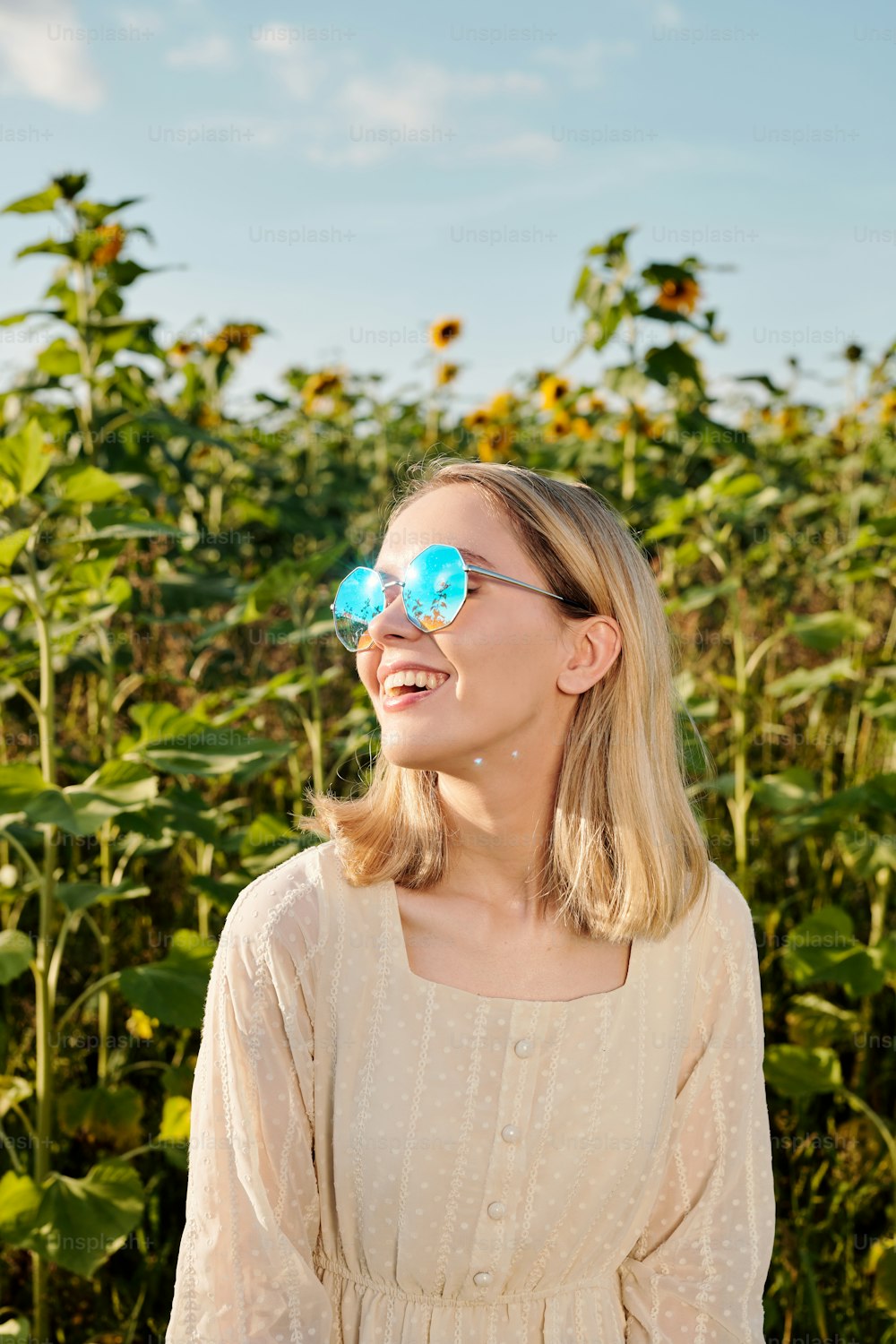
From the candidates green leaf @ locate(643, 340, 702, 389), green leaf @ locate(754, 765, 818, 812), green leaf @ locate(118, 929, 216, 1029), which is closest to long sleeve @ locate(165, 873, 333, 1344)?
green leaf @ locate(118, 929, 216, 1029)

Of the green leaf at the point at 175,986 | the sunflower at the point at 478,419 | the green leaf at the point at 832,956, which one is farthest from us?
the sunflower at the point at 478,419

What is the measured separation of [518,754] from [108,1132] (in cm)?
146

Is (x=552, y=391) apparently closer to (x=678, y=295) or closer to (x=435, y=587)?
(x=678, y=295)

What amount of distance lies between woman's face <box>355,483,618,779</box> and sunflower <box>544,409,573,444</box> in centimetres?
426

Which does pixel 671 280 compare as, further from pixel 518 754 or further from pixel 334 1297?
pixel 334 1297

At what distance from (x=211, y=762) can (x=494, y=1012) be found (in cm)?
81

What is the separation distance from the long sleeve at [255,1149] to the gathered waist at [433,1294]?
61 millimetres

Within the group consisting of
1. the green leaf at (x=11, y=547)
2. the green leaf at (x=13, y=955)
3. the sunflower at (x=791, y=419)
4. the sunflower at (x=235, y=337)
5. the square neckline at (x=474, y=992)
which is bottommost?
the green leaf at (x=13, y=955)

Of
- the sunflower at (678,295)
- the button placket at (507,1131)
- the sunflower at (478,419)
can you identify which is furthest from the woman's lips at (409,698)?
the sunflower at (478,419)

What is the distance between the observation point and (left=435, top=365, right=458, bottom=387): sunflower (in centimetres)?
599

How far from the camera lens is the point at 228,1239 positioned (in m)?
1.34

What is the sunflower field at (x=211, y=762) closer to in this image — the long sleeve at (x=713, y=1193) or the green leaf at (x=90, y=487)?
the green leaf at (x=90, y=487)

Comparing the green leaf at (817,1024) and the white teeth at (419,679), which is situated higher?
the white teeth at (419,679)

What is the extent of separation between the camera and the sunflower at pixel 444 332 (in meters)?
5.89
